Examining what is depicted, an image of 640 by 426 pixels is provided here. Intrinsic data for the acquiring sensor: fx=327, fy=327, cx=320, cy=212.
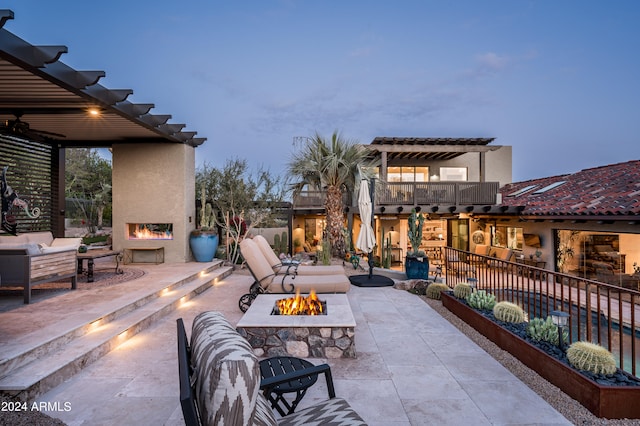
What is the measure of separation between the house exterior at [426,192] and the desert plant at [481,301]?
5158mm

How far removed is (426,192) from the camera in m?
13.6

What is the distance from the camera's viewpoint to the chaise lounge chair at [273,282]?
18.6ft

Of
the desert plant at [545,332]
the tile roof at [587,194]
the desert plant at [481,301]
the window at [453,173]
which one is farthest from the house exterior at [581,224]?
the desert plant at [545,332]

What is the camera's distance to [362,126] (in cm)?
6344

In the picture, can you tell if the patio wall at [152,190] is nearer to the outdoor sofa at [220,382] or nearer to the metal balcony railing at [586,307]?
the metal balcony railing at [586,307]

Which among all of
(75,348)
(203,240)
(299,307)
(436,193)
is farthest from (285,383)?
(436,193)

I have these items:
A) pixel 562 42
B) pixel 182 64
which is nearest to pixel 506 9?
pixel 562 42

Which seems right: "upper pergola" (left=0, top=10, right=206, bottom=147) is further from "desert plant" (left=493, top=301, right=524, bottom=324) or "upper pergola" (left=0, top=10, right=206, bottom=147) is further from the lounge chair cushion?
"desert plant" (left=493, top=301, right=524, bottom=324)

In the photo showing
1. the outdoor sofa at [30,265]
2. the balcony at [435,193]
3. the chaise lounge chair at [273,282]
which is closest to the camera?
the outdoor sofa at [30,265]

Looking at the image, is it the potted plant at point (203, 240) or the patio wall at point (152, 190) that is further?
the potted plant at point (203, 240)

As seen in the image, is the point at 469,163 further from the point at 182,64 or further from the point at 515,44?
the point at 182,64

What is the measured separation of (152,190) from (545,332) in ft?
30.8

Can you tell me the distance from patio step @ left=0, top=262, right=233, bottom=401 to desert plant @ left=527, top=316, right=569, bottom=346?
5.05 m

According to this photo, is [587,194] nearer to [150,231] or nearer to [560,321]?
[560,321]
